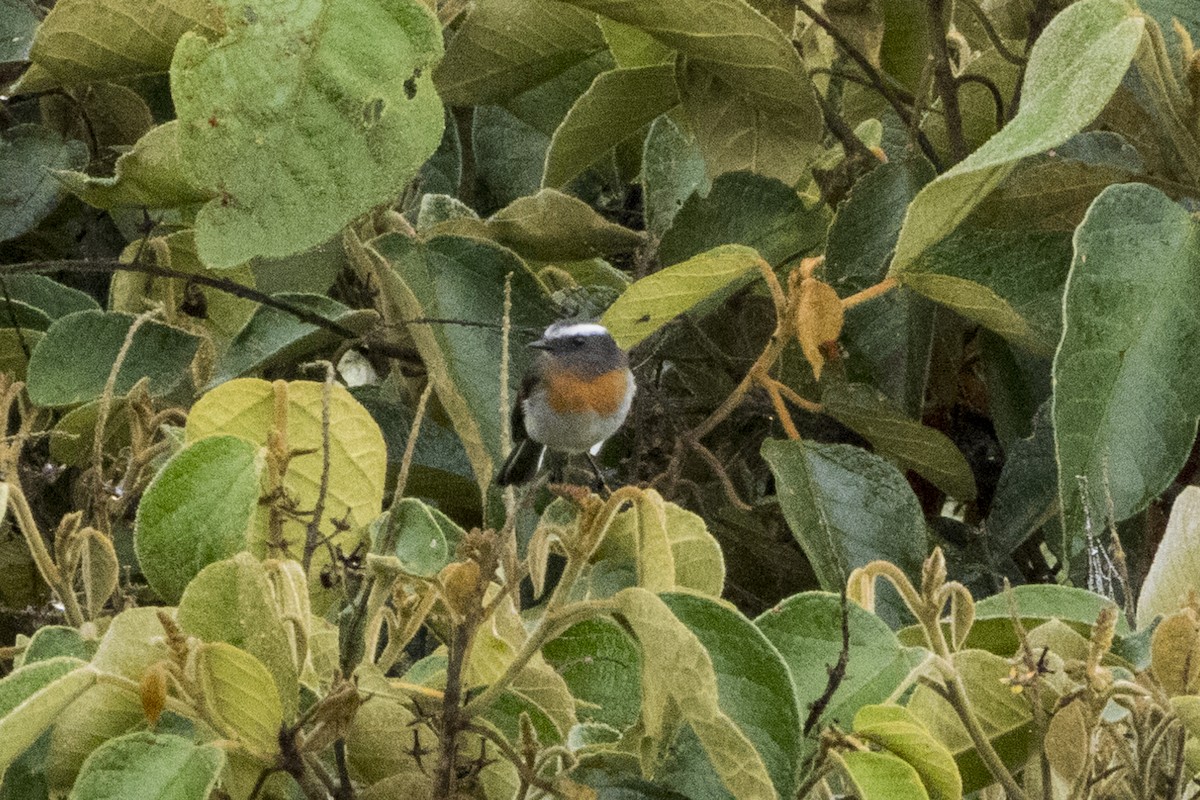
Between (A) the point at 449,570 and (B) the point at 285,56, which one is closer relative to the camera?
(A) the point at 449,570

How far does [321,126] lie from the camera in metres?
1.47

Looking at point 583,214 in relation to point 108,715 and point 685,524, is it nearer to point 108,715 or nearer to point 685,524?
point 685,524

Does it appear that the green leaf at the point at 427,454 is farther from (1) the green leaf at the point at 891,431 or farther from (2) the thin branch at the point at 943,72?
(2) the thin branch at the point at 943,72

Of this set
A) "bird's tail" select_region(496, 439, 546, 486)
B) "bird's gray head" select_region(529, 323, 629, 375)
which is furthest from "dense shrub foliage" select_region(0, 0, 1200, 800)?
"bird's tail" select_region(496, 439, 546, 486)

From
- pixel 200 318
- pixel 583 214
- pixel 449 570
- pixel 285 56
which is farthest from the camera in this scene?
pixel 200 318

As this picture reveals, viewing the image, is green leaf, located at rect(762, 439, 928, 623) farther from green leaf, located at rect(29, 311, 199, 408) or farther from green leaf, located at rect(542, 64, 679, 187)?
green leaf, located at rect(29, 311, 199, 408)

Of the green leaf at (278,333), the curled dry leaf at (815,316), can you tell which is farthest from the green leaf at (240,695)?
the green leaf at (278,333)

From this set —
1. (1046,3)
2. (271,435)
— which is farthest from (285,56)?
(1046,3)

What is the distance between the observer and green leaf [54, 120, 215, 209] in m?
1.89

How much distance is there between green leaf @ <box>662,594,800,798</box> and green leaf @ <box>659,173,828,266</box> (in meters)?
0.81

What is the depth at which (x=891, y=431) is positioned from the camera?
179cm

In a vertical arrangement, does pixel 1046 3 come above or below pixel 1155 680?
above

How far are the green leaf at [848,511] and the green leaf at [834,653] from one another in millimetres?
370

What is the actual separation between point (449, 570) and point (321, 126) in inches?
21.1
